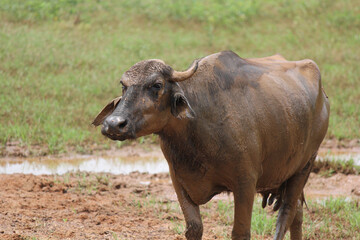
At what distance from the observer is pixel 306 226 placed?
646 centimetres

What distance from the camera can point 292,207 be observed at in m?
5.64

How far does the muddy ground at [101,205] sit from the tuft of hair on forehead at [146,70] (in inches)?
77.9

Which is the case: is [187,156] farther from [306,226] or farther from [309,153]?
[306,226]

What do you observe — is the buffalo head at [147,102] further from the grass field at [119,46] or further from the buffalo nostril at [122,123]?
the grass field at [119,46]

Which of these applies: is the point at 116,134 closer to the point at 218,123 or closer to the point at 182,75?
the point at 182,75

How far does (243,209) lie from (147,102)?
1.18 metres

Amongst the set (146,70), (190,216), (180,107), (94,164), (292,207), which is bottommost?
(94,164)

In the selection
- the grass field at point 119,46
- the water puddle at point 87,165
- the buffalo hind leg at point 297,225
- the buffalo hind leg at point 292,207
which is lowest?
the water puddle at point 87,165

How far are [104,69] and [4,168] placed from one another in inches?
175

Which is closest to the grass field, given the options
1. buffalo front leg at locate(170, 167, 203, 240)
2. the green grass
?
the green grass

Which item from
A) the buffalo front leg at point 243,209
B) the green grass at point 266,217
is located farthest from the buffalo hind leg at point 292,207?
the buffalo front leg at point 243,209

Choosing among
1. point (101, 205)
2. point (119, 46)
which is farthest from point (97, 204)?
point (119, 46)

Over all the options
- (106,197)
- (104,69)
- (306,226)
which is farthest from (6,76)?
(306,226)

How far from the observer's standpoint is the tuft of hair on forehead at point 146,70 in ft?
14.2
